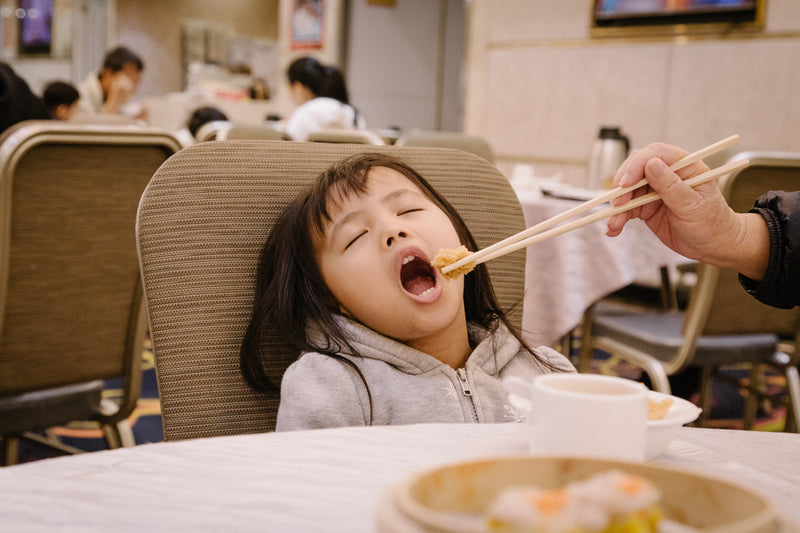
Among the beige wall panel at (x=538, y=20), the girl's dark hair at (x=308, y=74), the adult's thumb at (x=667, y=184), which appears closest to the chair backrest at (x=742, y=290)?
the adult's thumb at (x=667, y=184)

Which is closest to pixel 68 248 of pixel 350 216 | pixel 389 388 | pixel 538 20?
pixel 350 216

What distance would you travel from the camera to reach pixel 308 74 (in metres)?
5.71

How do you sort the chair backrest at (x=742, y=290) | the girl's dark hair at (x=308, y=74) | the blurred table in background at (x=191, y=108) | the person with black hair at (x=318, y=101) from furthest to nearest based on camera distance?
the blurred table in background at (x=191, y=108), the girl's dark hair at (x=308, y=74), the person with black hair at (x=318, y=101), the chair backrest at (x=742, y=290)

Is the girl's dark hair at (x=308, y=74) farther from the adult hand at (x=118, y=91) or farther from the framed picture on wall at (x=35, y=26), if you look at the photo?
the framed picture on wall at (x=35, y=26)

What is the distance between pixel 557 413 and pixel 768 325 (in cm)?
223

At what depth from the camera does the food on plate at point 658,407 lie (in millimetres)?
733

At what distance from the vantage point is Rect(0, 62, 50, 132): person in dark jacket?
298 cm

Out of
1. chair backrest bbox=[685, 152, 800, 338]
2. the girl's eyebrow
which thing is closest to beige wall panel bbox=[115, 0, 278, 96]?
chair backrest bbox=[685, 152, 800, 338]

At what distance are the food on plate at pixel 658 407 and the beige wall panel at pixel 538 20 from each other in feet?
19.4

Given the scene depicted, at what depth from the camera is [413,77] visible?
937 cm

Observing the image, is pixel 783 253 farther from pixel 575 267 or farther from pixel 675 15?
pixel 675 15

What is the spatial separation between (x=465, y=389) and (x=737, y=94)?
16.5ft

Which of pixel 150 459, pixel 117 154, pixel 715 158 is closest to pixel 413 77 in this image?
pixel 715 158

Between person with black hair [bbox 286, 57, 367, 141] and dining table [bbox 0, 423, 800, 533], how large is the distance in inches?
166
